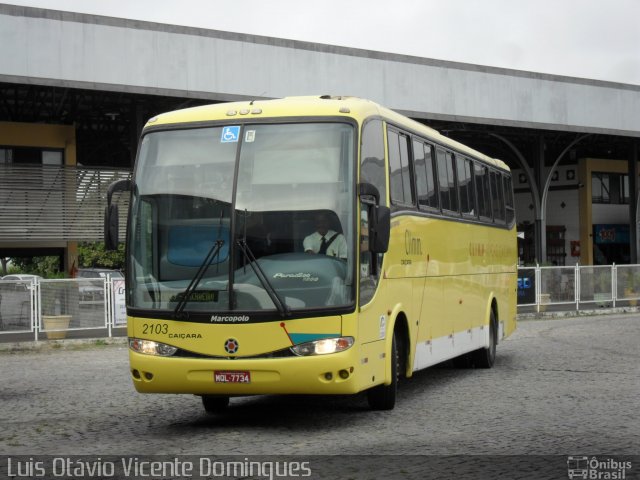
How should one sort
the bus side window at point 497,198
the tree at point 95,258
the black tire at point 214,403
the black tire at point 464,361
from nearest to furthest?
the black tire at point 214,403 < the black tire at point 464,361 < the bus side window at point 497,198 < the tree at point 95,258

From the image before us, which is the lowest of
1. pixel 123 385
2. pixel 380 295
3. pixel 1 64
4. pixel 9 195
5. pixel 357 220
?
pixel 123 385

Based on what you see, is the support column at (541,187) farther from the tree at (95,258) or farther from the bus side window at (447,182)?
the tree at (95,258)

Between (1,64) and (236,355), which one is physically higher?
(1,64)

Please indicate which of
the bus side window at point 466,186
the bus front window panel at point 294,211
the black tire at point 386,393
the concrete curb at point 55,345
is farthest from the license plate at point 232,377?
the concrete curb at point 55,345

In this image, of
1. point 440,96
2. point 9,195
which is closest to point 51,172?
point 9,195

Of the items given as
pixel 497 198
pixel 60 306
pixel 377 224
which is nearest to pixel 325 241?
pixel 377 224

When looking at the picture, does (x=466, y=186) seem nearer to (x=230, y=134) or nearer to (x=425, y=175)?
(x=425, y=175)

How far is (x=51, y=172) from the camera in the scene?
3225cm

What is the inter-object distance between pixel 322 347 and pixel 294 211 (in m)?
1.30

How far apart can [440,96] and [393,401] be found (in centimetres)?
2632

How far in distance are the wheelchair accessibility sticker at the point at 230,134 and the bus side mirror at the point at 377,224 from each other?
4.30 ft

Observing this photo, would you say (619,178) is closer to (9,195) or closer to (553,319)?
(553,319)

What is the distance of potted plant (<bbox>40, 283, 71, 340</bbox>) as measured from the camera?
2384 cm

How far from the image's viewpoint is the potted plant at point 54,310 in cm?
2384
